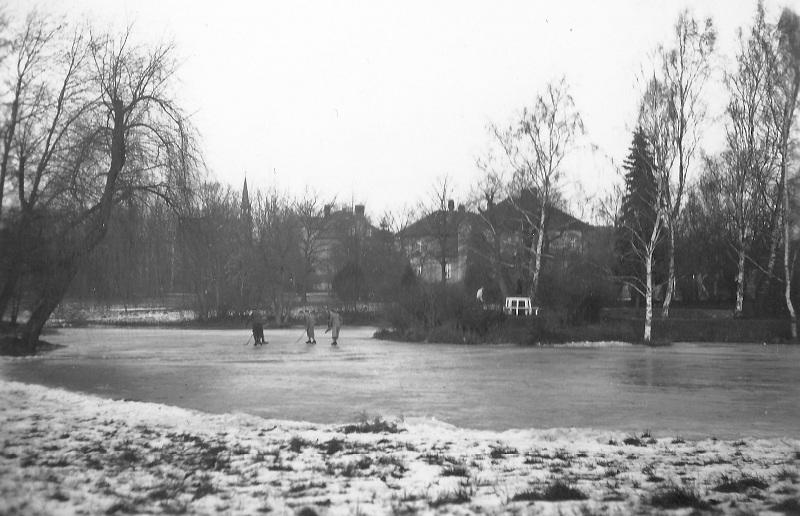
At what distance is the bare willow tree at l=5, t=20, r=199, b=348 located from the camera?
52.9 ft

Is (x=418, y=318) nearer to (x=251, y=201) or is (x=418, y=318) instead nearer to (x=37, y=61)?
(x=251, y=201)

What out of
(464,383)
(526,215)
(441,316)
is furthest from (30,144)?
(526,215)

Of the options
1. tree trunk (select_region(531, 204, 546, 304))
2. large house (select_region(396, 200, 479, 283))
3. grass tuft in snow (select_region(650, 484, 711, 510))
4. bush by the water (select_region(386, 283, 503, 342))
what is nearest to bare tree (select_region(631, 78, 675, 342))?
tree trunk (select_region(531, 204, 546, 304))

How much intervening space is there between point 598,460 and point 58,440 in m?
5.53

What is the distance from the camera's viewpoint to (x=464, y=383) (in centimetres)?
1770

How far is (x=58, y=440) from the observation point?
855cm

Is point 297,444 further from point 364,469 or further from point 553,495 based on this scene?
point 553,495

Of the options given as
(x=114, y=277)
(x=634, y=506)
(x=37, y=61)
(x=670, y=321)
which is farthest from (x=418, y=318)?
(x=634, y=506)

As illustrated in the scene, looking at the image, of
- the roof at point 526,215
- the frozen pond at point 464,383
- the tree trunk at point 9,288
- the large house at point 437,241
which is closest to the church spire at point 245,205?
the frozen pond at point 464,383

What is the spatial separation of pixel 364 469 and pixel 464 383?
1028 centimetres

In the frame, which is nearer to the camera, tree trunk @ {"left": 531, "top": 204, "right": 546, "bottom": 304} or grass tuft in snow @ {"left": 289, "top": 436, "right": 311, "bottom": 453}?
grass tuft in snow @ {"left": 289, "top": 436, "right": 311, "bottom": 453}

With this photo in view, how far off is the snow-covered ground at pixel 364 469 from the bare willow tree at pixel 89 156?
6658 millimetres

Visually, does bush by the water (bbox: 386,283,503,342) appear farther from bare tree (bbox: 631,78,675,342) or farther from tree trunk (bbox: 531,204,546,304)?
bare tree (bbox: 631,78,675,342)

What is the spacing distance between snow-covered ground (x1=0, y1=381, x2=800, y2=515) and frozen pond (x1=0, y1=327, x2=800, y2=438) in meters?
2.16
